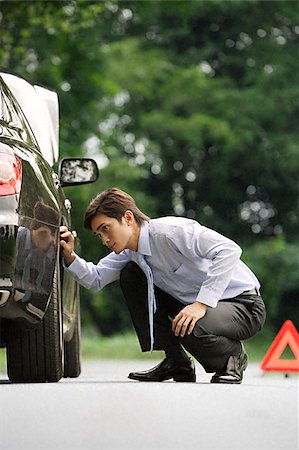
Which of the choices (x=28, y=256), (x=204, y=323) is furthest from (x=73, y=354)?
(x=28, y=256)

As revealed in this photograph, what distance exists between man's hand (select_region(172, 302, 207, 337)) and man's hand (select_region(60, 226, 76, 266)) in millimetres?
792

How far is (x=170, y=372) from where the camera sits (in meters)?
8.51

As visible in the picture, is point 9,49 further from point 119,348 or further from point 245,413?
point 245,413

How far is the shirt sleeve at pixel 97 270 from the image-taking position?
27.9 feet

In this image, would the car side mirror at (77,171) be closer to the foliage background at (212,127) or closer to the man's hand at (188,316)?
the man's hand at (188,316)

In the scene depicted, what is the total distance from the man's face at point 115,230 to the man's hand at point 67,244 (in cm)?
18

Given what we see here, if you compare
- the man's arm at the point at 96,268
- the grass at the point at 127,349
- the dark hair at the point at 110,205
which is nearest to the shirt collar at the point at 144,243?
the dark hair at the point at 110,205

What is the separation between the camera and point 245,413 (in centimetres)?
632

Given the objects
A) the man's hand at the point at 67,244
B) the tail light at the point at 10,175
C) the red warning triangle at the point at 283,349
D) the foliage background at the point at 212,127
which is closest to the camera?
the tail light at the point at 10,175

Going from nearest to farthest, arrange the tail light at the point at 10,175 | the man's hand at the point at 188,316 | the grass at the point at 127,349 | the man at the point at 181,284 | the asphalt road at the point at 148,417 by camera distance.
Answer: the asphalt road at the point at 148,417 < the tail light at the point at 10,175 < the man's hand at the point at 188,316 < the man at the point at 181,284 < the grass at the point at 127,349

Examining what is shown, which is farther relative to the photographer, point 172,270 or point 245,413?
point 172,270

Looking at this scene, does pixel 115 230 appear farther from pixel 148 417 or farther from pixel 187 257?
pixel 148 417

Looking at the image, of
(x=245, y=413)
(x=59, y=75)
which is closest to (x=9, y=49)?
(x=59, y=75)

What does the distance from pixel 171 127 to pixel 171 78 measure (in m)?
1.53
